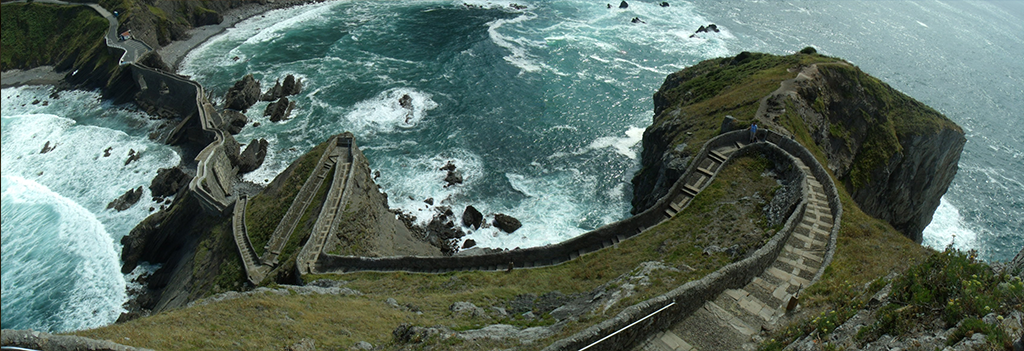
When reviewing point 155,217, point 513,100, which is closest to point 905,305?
point 155,217

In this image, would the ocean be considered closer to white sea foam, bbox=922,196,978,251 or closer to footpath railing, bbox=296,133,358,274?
white sea foam, bbox=922,196,978,251

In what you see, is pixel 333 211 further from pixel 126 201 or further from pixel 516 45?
pixel 516 45

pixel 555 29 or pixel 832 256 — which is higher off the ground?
pixel 832 256

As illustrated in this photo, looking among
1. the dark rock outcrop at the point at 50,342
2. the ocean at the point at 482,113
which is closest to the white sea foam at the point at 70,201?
the ocean at the point at 482,113

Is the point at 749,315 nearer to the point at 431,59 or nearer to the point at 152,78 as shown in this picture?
the point at 431,59

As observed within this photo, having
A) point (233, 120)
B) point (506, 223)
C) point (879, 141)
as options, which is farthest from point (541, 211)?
point (233, 120)

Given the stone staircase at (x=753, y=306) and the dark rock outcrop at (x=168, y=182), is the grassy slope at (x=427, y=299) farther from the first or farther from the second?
the dark rock outcrop at (x=168, y=182)

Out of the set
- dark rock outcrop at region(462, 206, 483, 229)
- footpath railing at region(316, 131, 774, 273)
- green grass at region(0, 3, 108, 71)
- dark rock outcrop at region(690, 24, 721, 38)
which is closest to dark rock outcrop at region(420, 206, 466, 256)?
dark rock outcrop at region(462, 206, 483, 229)
